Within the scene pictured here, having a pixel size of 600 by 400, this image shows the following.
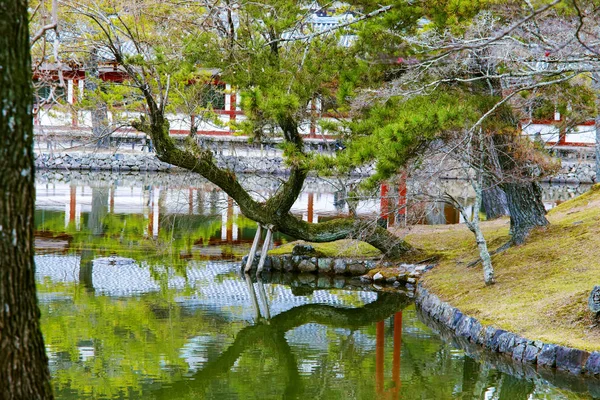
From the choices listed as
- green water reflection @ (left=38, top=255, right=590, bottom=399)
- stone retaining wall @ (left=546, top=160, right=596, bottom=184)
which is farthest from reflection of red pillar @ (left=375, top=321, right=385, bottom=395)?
stone retaining wall @ (left=546, top=160, right=596, bottom=184)

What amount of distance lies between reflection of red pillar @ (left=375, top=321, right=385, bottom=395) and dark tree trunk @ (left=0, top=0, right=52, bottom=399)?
4868mm

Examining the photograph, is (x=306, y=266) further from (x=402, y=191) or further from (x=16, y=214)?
(x=16, y=214)

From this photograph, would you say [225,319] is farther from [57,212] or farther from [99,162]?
[99,162]

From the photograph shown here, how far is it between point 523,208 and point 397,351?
4.05 metres

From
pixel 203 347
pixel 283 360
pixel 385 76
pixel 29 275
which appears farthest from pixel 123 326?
pixel 29 275

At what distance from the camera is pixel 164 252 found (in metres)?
15.8

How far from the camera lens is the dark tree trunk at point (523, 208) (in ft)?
40.3

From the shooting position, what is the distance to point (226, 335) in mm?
10102

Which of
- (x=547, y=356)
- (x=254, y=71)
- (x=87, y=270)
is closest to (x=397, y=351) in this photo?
(x=547, y=356)

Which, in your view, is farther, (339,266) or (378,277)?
(339,266)

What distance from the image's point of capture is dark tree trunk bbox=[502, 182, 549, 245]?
12281 mm

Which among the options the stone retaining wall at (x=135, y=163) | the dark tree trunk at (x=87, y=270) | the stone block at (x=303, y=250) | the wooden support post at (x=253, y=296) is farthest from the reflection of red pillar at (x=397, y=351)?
the stone retaining wall at (x=135, y=163)

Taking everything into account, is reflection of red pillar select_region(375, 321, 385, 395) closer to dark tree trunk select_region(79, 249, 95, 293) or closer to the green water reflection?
the green water reflection

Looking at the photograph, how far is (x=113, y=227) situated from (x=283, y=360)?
10.3m
